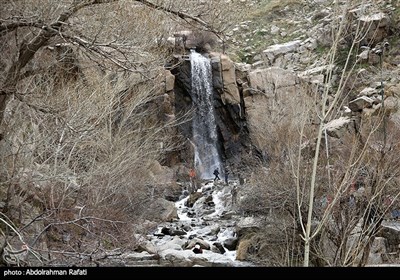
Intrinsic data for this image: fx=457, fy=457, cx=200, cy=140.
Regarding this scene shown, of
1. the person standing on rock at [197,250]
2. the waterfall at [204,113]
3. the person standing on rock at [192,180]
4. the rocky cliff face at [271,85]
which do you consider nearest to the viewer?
the person standing on rock at [197,250]

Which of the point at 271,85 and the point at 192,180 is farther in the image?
the point at 271,85

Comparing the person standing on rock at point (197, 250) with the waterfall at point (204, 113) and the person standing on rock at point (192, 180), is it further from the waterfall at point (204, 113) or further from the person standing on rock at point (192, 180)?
the waterfall at point (204, 113)

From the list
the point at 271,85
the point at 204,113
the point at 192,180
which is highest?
the point at 271,85

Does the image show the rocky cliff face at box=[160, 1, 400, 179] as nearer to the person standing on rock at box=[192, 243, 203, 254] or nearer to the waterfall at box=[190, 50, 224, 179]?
the waterfall at box=[190, 50, 224, 179]

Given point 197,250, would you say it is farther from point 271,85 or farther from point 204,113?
point 204,113

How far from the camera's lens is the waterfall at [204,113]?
23.0 m

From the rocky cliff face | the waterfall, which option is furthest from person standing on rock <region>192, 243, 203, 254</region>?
the waterfall

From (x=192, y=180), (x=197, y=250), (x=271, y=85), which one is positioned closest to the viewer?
(x=197, y=250)

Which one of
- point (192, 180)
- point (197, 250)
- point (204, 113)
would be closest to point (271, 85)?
point (204, 113)

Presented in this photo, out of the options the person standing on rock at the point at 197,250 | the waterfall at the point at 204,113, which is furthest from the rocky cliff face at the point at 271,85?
the person standing on rock at the point at 197,250

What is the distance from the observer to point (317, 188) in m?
9.41

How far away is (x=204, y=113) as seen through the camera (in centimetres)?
2327

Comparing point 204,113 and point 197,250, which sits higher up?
point 204,113
